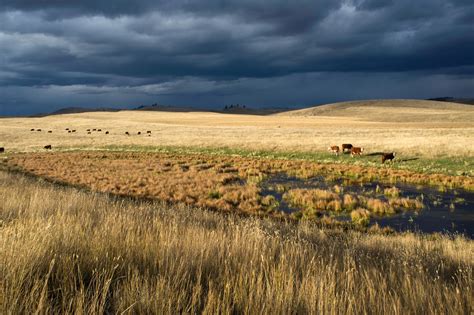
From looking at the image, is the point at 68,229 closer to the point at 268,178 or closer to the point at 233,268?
the point at 233,268

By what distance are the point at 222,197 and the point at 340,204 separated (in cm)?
599

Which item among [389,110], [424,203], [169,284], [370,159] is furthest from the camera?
[389,110]

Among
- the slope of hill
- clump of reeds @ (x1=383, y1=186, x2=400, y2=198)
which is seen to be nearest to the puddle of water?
clump of reeds @ (x1=383, y1=186, x2=400, y2=198)

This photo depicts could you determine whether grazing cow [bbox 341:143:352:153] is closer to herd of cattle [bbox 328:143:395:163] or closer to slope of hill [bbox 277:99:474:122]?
herd of cattle [bbox 328:143:395:163]

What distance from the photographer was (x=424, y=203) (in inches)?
731

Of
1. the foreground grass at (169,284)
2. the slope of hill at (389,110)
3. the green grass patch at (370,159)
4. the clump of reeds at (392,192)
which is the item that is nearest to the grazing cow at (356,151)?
the green grass patch at (370,159)

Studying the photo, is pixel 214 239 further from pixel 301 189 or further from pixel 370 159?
pixel 370 159

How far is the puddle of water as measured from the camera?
578 inches

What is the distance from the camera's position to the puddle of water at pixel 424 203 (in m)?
14.7

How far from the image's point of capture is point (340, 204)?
1797 centimetres

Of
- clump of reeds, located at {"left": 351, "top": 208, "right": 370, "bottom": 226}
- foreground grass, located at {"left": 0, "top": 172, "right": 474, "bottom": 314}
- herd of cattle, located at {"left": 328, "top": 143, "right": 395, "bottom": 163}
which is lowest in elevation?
clump of reeds, located at {"left": 351, "top": 208, "right": 370, "bottom": 226}

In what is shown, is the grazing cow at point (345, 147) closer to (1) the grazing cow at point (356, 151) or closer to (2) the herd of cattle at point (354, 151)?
(2) the herd of cattle at point (354, 151)

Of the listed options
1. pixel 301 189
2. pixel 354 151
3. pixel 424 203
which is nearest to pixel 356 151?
pixel 354 151

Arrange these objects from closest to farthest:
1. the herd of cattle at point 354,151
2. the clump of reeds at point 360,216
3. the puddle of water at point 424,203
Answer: the puddle of water at point 424,203
the clump of reeds at point 360,216
the herd of cattle at point 354,151
